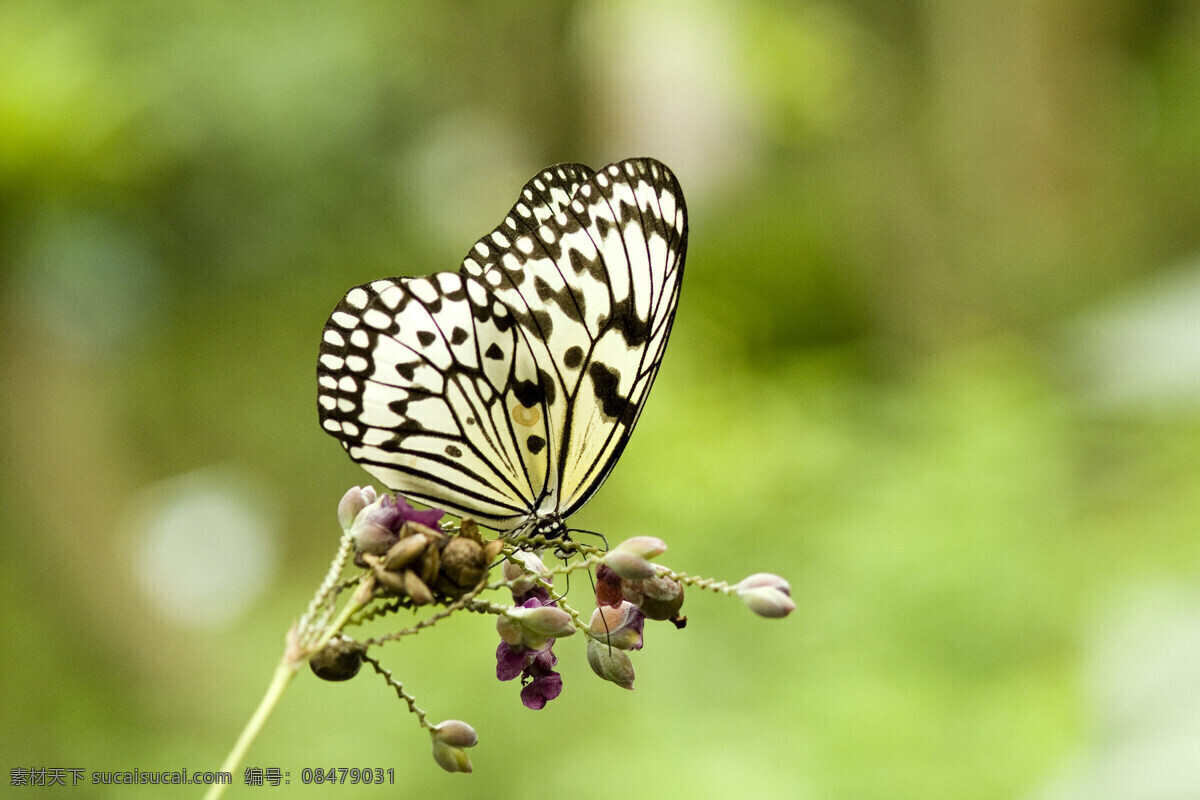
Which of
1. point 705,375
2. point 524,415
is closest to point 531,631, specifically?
point 524,415

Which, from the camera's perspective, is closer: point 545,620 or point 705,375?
point 545,620

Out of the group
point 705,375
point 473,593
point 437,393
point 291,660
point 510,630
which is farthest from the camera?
point 705,375

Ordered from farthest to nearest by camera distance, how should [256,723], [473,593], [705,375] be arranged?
[705,375] < [473,593] < [256,723]

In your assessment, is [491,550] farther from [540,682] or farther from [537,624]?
[540,682]

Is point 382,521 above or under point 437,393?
under

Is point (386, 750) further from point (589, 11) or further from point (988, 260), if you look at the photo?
point (589, 11)

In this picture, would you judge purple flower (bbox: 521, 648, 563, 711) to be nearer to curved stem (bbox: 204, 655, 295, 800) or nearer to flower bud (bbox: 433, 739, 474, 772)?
flower bud (bbox: 433, 739, 474, 772)

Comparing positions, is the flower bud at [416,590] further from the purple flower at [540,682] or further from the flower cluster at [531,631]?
the purple flower at [540,682]

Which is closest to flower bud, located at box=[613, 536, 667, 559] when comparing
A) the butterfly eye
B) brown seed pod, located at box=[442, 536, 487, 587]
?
brown seed pod, located at box=[442, 536, 487, 587]
